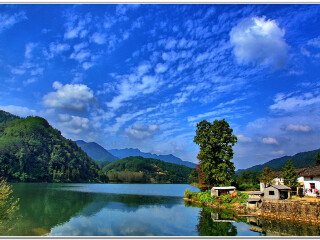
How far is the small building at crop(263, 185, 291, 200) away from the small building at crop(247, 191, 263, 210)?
1352mm

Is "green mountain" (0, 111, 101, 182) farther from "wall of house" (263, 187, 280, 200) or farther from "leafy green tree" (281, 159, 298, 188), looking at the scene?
"leafy green tree" (281, 159, 298, 188)

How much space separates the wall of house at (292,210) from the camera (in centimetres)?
2906

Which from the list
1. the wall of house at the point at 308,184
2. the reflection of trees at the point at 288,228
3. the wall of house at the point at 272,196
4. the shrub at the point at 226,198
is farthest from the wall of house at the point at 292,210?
the wall of house at the point at 308,184

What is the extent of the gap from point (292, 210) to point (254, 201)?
778cm

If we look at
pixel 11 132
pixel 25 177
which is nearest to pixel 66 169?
pixel 25 177

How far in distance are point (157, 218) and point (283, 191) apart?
2209 cm

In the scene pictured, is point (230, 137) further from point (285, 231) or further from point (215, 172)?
point (285, 231)

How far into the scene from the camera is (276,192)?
121 feet

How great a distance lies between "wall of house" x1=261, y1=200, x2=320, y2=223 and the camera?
29062 millimetres

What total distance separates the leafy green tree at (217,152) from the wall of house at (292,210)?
1435 cm

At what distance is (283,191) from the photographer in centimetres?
3853

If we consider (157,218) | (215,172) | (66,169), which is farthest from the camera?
(66,169)

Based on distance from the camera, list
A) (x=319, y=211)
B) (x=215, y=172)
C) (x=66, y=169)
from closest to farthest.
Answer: (x=319, y=211)
(x=215, y=172)
(x=66, y=169)

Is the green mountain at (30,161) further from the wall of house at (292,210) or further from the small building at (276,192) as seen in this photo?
the wall of house at (292,210)
